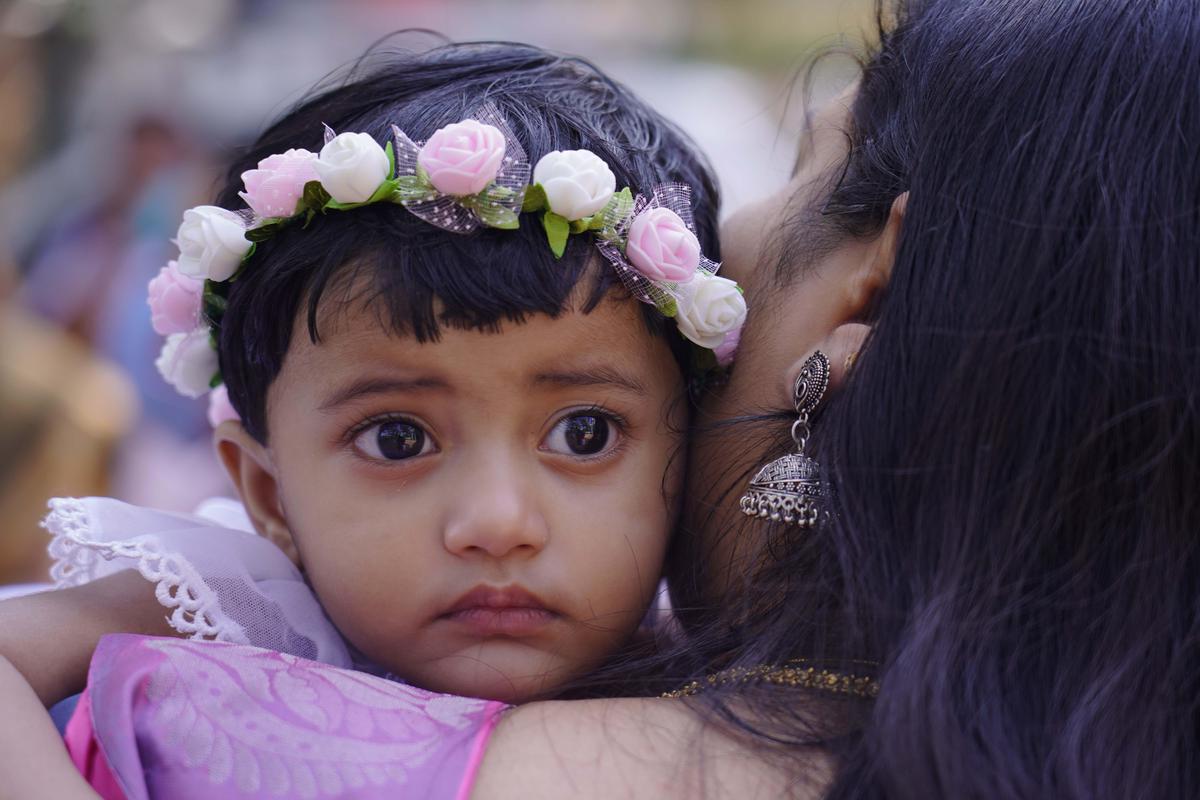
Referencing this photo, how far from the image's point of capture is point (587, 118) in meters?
1.81

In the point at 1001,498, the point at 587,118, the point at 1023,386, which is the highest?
the point at 587,118

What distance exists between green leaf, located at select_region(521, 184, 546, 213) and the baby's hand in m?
0.75

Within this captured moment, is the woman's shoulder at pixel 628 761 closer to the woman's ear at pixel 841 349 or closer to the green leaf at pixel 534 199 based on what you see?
the woman's ear at pixel 841 349

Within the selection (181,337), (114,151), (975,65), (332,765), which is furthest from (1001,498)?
(114,151)

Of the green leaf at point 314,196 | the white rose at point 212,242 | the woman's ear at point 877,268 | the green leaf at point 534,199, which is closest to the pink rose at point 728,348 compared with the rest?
the woman's ear at point 877,268

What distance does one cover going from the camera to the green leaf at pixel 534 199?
162cm

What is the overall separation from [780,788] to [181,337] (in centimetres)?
129

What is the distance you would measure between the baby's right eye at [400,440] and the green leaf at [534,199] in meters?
0.33

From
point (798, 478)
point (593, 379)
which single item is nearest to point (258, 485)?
point (593, 379)

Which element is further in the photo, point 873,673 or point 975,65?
point 975,65

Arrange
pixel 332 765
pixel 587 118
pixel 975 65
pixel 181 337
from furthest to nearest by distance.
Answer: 1. pixel 181 337
2. pixel 587 118
3. pixel 975 65
4. pixel 332 765

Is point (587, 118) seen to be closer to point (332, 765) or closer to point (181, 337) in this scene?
point (181, 337)

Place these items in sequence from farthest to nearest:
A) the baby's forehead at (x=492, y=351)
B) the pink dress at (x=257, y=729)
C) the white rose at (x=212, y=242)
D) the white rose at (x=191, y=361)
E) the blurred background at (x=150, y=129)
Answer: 1. the blurred background at (x=150, y=129)
2. the white rose at (x=191, y=361)
3. the white rose at (x=212, y=242)
4. the baby's forehead at (x=492, y=351)
5. the pink dress at (x=257, y=729)

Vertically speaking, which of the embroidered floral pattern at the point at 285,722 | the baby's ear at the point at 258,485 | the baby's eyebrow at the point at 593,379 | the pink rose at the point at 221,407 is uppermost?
the baby's eyebrow at the point at 593,379
